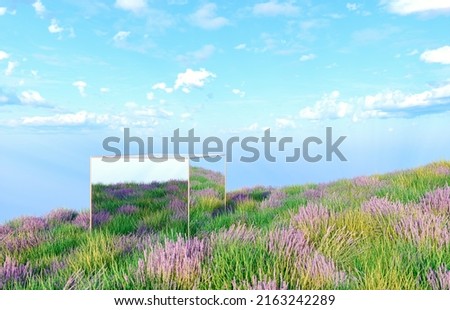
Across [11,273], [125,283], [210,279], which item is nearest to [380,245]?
[210,279]

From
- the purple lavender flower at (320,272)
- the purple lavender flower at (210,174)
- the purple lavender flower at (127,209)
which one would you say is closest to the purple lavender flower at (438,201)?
the purple lavender flower at (320,272)

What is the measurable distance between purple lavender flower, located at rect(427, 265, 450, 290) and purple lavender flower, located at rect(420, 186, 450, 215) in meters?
1.74

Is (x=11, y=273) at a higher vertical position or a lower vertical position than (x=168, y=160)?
lower

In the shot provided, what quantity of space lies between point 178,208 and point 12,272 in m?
2.15

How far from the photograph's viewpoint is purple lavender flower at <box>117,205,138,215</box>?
19.0 ft

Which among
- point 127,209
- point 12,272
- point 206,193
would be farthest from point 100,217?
point 206,193

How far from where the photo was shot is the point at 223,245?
400 cm

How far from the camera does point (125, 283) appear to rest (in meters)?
3.56

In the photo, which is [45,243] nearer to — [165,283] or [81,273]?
[81,273]

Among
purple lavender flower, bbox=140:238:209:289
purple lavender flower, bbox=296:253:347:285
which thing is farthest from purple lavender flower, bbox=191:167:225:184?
purple lavender flower, bbox=296:253:347:285

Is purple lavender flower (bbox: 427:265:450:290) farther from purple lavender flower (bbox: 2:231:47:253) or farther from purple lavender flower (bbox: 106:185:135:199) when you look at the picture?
purple lavender flower (bbox: 2:231:47:253)

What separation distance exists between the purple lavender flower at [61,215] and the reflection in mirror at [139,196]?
6.11 ft

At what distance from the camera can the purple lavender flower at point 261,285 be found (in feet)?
10.6
